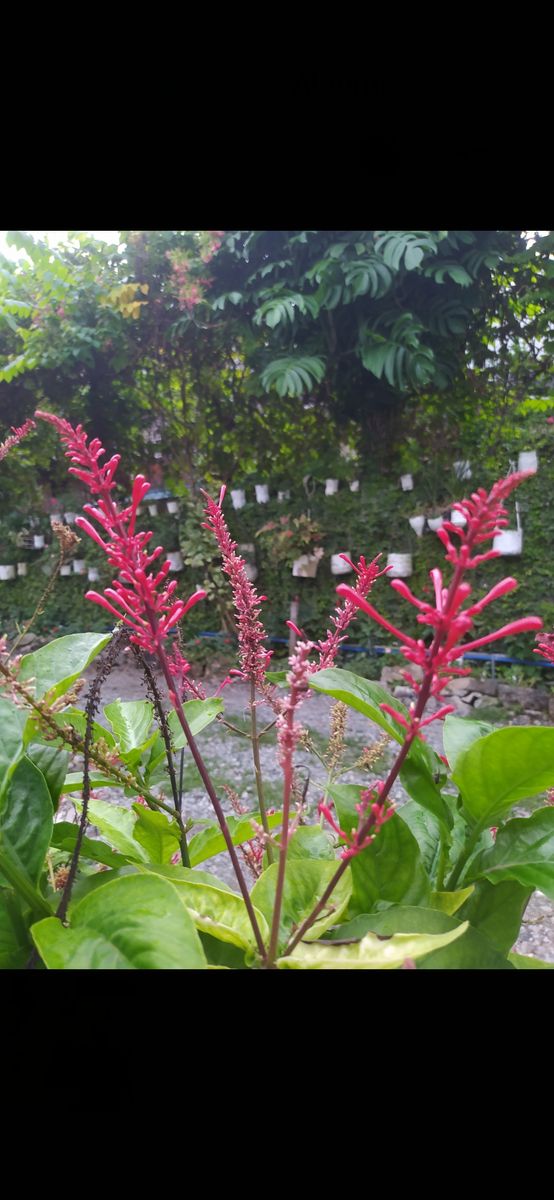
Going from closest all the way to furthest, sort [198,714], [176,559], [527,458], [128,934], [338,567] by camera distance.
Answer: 1. [128,934]
2. [198,714]
3. [527,458]
4. [338,567]
5. [176,559]

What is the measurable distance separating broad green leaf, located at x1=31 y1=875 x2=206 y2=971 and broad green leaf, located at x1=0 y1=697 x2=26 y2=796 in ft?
0.26

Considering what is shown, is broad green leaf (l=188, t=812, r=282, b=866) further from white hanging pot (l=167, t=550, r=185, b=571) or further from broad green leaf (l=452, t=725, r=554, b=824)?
white hanging pot (l=167, t=550, r=185, b=571)

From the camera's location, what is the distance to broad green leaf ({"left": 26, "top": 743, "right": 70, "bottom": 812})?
0.36 metres

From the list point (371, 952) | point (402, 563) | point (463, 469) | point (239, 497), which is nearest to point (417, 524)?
point (402, 563)

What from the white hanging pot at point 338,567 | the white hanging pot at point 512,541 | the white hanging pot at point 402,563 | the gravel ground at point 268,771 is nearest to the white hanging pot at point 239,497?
the white hanging pot at point 338,567

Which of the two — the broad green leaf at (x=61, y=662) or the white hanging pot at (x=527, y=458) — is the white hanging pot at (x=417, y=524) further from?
the broad green leaf at (x=61, y=662)

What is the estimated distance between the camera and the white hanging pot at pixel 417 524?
11.9 feet

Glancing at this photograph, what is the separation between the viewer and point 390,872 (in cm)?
33

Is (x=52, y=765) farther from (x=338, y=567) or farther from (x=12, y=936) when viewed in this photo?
(x=338, y=567)

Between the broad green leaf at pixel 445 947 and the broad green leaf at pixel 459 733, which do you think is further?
the broad green leaf at pixel 459 733

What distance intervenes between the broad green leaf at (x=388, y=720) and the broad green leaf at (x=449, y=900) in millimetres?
36

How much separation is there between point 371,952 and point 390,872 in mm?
89

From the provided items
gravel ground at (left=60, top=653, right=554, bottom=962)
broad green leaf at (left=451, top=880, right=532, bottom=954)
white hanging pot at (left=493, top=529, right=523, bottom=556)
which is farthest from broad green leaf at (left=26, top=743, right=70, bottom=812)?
white hanging pot at (left=493, top=529, right=523, bottom=556)
